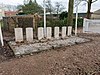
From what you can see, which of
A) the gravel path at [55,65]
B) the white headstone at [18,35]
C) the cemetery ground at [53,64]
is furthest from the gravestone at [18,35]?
the gravel path at [55,65]

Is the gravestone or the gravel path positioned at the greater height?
the gravestone

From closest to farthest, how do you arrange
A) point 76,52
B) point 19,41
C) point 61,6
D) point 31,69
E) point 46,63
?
point 31,69, point 46,63, point 76,52, point 19,41, point 61,6

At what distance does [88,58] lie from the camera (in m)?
4.48

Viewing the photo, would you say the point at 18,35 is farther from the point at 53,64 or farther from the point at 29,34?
the point at 53,64

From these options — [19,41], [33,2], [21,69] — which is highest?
[33,2]

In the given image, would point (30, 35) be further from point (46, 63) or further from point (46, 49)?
point (46, 63)

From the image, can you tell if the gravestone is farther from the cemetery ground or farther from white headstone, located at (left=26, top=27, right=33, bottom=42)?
the cemetery ground

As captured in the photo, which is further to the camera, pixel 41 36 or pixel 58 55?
pixel 41 36

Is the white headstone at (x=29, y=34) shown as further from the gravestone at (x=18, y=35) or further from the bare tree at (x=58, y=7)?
the bare tree at (x=58, y=7)

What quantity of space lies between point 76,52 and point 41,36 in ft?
8.64

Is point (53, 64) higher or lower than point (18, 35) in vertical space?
lower

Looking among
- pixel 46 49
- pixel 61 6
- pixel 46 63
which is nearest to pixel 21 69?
pixel 46 63

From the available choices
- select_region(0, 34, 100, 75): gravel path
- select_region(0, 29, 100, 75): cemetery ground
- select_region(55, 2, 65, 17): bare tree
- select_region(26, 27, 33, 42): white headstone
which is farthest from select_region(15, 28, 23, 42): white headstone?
select_region(55, 2, 65, 17): bare tree

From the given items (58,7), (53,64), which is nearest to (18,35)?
(53,64)
